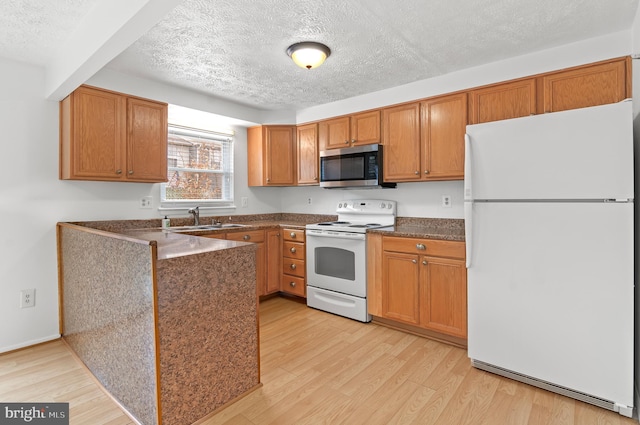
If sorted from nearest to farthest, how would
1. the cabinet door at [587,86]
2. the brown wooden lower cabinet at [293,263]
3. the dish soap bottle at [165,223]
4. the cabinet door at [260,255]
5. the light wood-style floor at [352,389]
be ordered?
the light wood-style floor at [352,389] < the cabinet door at [587,86] < the dish soap bottle at [165,223] < the cabinet door at [260,255] < the brown wooden lower cabinet at [293,263]

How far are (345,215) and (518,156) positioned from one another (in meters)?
2.16

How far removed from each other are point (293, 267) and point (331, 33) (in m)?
2.52

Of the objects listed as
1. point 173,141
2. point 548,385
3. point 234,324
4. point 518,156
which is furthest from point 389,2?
point 173,141

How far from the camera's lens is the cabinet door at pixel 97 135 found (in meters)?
2.65

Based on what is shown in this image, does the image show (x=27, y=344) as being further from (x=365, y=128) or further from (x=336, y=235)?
(x=365, y=128)

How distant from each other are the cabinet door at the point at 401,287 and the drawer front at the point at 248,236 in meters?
1.50

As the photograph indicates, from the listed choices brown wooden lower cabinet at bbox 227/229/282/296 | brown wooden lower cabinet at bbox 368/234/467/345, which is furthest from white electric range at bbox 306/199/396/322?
brown wooden lower cabinet at bbox 227/229/282/296

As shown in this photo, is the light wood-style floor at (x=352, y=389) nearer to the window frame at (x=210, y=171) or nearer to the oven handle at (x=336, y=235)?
the oven handle at (x=336, y=235)

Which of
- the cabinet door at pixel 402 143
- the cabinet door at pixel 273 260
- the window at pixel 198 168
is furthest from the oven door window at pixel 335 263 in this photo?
the window at pixel 198 168

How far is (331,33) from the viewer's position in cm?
226

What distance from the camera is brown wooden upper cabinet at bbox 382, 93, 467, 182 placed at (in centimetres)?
288

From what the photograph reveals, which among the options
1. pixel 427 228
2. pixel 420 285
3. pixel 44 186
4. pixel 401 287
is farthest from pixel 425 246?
pixel 44 186

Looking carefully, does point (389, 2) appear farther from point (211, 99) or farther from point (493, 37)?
point (211, 99)

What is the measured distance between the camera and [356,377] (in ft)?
7.24
